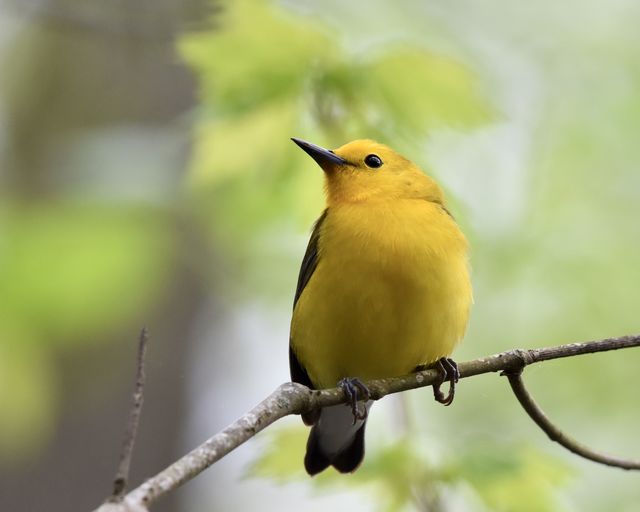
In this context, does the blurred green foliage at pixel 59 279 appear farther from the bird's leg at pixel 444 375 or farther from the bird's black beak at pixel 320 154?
the bird's leg at pixel 444 375

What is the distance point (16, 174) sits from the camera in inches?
282

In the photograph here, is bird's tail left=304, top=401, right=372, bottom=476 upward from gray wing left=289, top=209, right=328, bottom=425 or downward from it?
downward

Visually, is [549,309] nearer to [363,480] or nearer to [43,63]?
[363,480]

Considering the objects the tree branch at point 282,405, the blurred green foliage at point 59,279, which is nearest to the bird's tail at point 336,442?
the tree branch at point 282,405

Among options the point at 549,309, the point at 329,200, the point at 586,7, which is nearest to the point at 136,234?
the point at 329,200

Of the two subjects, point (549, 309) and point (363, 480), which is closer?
point (363, 480)

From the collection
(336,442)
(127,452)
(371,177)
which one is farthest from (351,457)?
(127,452)

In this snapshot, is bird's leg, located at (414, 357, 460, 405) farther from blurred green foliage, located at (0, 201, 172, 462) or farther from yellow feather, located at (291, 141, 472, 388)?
blurred green foliage, located at (0, 201, 172, 462)

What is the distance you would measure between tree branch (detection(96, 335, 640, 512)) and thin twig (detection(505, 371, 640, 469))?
7cm

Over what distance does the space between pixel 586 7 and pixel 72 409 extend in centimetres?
491

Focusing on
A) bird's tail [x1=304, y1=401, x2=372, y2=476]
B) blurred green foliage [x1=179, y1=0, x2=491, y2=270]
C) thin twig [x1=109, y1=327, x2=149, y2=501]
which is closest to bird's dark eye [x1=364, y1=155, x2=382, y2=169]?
blurred green foliage [x1=179, y1=0, x2=491, y2=270]

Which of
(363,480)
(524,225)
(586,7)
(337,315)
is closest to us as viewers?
(363,480)

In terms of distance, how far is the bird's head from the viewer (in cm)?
493

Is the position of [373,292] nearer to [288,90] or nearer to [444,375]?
[444,375]
